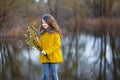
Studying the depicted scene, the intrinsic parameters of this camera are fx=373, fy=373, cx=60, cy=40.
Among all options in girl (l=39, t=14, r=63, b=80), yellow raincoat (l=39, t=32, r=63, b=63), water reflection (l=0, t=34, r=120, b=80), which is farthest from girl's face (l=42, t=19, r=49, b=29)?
water reflection (l=0, t=34, r=120, b=80)

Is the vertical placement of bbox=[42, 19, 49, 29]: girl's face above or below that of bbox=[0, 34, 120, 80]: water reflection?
above

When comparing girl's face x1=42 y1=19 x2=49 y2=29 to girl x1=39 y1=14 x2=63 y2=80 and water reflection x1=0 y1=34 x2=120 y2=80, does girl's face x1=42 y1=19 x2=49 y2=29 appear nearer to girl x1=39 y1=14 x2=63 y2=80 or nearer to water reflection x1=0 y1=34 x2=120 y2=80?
girl x1=39 y1=14 x2=63 y2=80

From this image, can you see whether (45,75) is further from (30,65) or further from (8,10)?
(8,10)

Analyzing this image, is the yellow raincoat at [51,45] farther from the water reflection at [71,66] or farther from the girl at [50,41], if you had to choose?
the water reflection at [71,66]

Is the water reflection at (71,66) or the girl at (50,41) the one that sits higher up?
the girl at (50,41)

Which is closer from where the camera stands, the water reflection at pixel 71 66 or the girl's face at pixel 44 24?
the girl's face at pixel 44 24

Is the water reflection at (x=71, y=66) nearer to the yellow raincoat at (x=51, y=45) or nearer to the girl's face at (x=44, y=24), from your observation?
the yellow raincoat at (x=51, y=45)

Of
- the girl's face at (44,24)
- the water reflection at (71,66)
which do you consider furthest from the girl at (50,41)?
the water reflection at (71,66)

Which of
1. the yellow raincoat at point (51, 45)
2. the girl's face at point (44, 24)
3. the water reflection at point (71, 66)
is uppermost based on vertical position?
the girl's face at point (44, 24)

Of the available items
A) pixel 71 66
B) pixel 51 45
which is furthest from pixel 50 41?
pixel 71 66

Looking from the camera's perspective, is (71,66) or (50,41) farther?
(71,66)

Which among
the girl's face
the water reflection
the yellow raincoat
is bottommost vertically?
the water reflection

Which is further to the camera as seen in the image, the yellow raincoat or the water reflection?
the water reflection

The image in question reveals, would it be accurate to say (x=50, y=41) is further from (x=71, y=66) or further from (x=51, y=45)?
(x=71, y=66)
